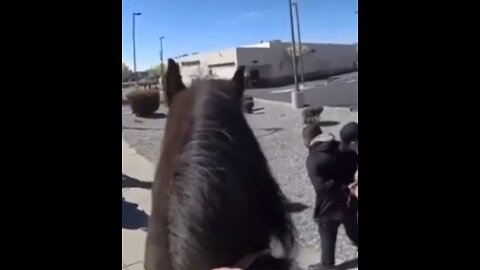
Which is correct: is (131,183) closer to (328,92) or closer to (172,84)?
(172,84)

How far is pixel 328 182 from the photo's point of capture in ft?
4.27

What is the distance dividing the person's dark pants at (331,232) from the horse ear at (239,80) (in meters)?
0.45

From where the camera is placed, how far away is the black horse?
1180mm

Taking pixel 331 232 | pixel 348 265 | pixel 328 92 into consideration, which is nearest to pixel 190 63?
pixel 328 92

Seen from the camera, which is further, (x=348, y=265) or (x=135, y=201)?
(x=348, y=265)

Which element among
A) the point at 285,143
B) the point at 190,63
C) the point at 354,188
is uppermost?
the point at 190,63

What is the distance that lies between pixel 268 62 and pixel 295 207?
0.44 metres

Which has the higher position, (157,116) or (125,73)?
(125,73)
